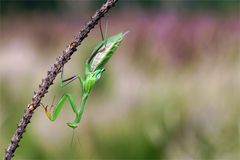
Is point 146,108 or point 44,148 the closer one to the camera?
point 44,148

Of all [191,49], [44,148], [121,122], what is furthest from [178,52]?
[44,148]

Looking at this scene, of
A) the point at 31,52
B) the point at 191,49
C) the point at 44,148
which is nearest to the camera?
the point at 44,148

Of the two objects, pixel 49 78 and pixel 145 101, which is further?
pixel 145 101

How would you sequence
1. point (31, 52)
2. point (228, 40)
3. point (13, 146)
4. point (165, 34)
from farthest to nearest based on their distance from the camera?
point (165, 34)
point (31, 52)
point (228, 40)
point (13, 146)

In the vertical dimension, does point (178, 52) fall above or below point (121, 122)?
above

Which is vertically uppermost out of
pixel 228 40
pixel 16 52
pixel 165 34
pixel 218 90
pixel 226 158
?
pixel 16 52

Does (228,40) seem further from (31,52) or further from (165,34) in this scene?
(31,52)

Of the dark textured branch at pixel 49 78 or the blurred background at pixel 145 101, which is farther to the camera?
the blurred background at pixel 145 101

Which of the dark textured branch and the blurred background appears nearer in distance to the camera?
the dark textured branch
